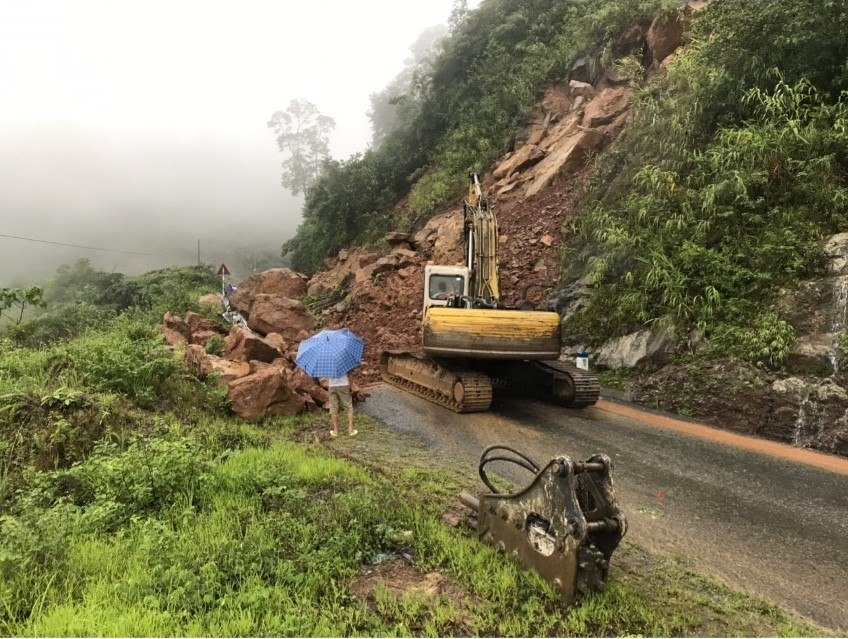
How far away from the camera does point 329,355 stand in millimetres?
7172

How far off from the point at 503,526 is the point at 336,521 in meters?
1.28

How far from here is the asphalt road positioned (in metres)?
3.73

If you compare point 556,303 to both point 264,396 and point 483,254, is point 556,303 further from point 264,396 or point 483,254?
point 264,396

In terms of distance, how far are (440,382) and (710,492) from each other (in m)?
4.87

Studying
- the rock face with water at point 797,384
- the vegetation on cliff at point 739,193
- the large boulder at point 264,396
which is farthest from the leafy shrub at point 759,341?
the large boulder at point 264,396

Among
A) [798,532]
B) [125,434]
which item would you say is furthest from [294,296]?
[798,532]

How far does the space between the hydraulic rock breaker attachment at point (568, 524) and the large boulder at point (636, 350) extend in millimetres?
6445

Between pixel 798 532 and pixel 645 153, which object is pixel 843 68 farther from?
pixel 798 532

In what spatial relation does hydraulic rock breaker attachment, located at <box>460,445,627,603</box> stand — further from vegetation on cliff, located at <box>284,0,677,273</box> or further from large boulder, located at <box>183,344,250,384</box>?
vegetation on cliff, located at <box>284,0,677,273</box>


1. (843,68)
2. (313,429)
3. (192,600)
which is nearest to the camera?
(192,600)

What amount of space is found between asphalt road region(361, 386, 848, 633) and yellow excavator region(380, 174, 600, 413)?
0.48 metres

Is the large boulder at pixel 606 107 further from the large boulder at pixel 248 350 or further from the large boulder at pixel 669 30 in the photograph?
the large boulder at pixel 248 350

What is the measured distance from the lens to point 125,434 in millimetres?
6262

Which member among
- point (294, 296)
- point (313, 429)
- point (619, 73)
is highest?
point (619, 73)
